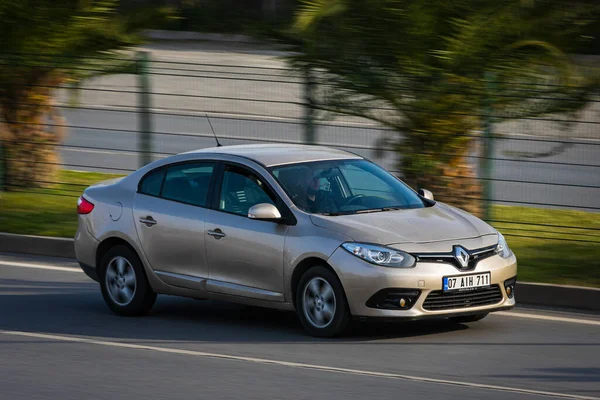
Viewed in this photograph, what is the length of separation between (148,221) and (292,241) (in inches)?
59.4

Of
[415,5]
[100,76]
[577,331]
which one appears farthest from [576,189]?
[100,76]

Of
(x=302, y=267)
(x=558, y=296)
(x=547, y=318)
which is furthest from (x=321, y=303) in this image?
(x=558, y=296)

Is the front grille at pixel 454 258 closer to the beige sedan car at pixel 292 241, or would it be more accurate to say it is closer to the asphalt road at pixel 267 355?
the beige sedan car at pixel 292 241

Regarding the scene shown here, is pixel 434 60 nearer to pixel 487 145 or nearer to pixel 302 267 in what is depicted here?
pixel 487 145

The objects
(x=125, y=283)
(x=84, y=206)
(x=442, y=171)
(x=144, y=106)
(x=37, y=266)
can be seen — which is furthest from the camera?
(x=144, y=106)

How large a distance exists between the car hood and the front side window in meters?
0.59

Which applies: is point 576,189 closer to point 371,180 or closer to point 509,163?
point 509,163

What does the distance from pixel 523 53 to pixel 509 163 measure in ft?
4.64

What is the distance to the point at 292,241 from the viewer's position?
9.45 m

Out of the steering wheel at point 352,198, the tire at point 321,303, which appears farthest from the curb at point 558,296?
the tire at point 321,303

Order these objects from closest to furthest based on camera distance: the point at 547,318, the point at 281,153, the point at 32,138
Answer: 1. the point at 281,153
2. the point at 547,318
3. the point at 32,138

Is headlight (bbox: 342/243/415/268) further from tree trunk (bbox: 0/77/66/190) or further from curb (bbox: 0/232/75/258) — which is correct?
tree trunk (bbox: 0/77/66/190)

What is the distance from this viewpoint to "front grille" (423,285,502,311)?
9.16m

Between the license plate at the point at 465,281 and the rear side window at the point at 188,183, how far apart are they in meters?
2.13
